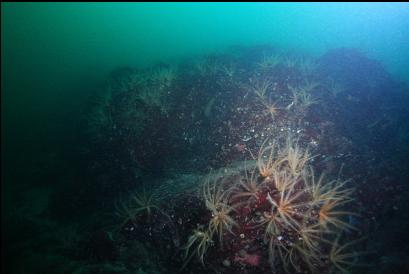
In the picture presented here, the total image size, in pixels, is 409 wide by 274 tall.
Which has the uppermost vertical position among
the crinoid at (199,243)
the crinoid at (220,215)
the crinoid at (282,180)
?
the crinoid at (282,180)

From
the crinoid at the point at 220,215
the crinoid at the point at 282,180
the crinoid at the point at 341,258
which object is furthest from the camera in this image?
the crinoid at the point at 220,215

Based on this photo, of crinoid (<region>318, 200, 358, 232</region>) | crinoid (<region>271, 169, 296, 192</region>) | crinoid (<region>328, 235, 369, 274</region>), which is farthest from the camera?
crinoid (<region>271, 169, 296, 192</region>)

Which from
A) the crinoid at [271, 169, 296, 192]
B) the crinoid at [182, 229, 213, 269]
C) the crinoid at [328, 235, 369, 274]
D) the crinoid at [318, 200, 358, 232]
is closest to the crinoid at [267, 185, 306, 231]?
the crinoid at [271, 169, 296, 192]

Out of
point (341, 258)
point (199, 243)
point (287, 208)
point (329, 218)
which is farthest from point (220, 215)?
point (341, 258)

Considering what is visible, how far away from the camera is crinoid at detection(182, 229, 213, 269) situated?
3.94m

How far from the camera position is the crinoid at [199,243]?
394 centimetres

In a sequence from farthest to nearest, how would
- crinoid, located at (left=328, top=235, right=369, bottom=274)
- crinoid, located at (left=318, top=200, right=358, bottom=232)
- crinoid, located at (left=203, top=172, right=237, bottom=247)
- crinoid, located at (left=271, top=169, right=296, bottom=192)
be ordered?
crinoid, located at (left=203, top=172, right=237, bottom=247)
crinoid, located at (left=271, top=169, right=296, bottom=192)
crinoid, located at (left=318, top=200, right=358, bottom=232)
crinoid, located at (left=328, top=235, right=369, bottom=274)

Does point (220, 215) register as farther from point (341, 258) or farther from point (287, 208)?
point (341, 258)

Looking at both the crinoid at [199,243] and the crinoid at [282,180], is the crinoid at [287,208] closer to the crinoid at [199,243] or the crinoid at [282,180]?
the crinoid at [282,180]

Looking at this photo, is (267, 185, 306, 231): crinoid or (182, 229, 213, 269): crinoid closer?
(267, 185, 306, 231): crinoid

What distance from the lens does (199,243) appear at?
161 inches

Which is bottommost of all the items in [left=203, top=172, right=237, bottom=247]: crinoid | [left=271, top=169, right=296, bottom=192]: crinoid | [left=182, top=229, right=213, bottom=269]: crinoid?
Answer: [left=182, top=229, right=213, bottom=269]: crinoid

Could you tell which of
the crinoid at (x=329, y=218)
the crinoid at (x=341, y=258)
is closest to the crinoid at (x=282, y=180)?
the crinoid at (x=329, y=218)

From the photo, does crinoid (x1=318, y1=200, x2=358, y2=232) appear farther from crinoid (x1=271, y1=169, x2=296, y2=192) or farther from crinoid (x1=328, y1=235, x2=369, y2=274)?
crinoid (x1=271, y1=169, x2=296, y2=192)
